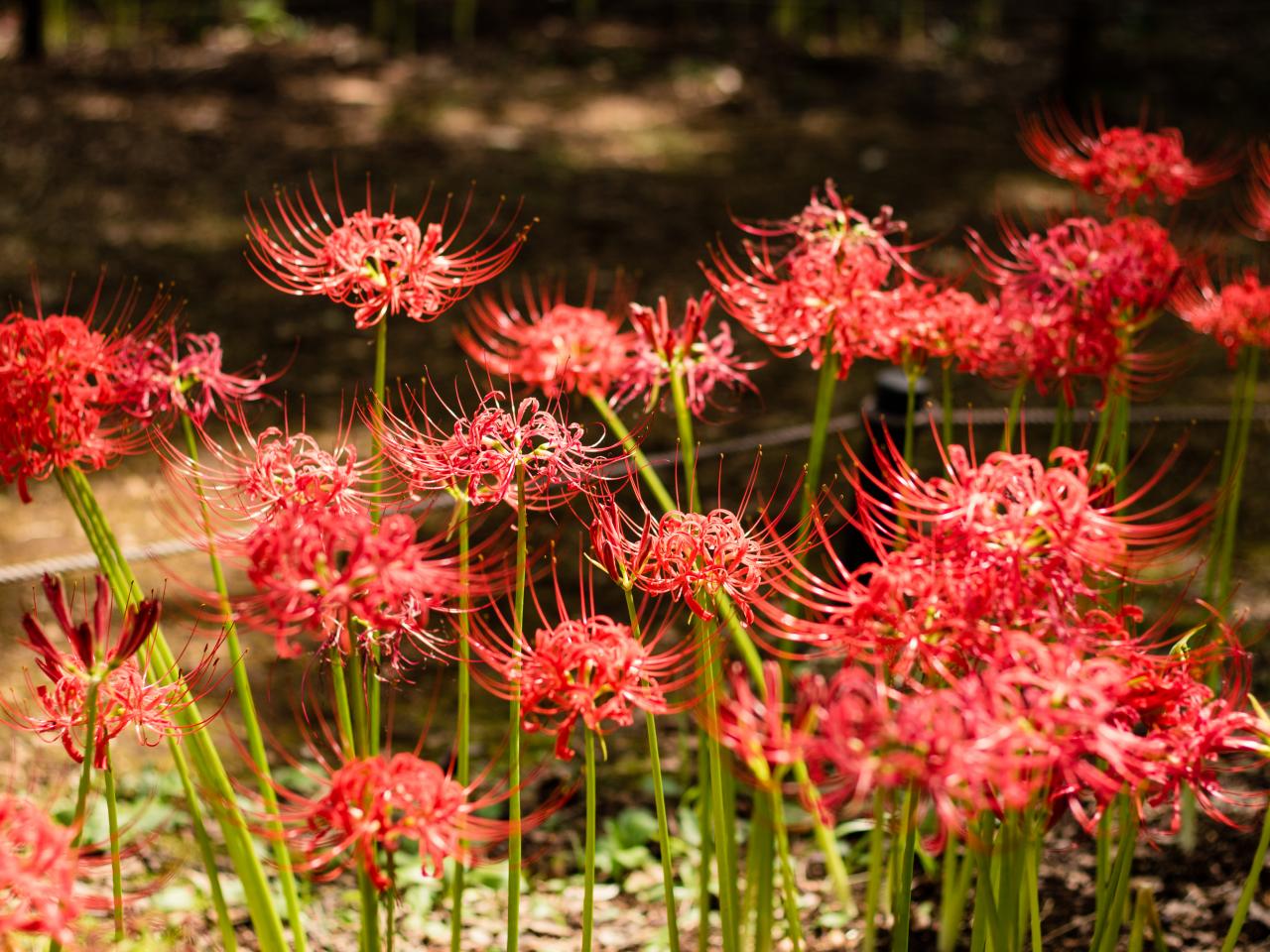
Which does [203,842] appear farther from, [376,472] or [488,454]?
[488,454]

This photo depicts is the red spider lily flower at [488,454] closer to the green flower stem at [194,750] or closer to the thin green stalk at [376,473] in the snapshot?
the thin green stalk at [376,473]

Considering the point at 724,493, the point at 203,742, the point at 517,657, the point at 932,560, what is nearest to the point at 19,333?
the point at 203,742

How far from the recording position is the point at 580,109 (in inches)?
320

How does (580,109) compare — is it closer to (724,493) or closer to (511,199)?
(511,199)

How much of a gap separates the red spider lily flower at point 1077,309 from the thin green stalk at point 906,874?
0.81 metres

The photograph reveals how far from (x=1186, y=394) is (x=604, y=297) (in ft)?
7.28

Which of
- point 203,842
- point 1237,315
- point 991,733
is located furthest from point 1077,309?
point 203,842

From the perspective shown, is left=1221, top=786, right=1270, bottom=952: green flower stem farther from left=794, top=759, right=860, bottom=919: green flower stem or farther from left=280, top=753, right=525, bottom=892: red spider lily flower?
left=280, top=753, right=525, bottom=892: red spider lily flower

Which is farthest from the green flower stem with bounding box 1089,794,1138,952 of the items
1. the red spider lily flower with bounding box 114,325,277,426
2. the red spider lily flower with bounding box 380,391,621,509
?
the red spider lily flower with bounding box 114,325,277,426

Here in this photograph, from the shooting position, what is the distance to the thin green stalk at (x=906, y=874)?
4.31ft

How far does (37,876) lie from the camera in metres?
1.15

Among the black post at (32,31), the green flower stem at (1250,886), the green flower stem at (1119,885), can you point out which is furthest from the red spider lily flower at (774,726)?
the black post at (32,31)

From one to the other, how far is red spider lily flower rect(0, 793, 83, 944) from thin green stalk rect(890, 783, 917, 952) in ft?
2.26

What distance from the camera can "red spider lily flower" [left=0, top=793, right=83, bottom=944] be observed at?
1.12 m
